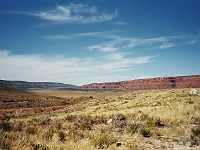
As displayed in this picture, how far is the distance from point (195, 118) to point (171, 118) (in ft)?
4.42

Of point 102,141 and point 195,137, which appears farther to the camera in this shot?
point 195,137

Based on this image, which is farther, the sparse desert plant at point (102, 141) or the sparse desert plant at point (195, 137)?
the sparse desert plant at point (195, 137)

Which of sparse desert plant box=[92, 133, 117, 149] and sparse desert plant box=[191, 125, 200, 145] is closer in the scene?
sparse desert plant box=[92, 133, 117, 149]

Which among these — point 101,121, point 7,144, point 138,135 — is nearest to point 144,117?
point 101,121

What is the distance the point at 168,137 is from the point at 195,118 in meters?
5.27

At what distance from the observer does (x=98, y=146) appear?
8.46 meters

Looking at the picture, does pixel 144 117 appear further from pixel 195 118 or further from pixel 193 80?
pixel 193 80

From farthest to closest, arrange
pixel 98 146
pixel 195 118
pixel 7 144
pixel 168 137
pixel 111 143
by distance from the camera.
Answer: pixel 195 118
pixel 168 137
pixel 111 143
pixel 98 146
pixel 7 144

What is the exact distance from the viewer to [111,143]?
30.0 feet

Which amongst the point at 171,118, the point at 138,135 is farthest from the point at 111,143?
the point at 171,118

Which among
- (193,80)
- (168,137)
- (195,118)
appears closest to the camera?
(168,137)

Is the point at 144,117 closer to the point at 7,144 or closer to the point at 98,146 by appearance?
the point at 98,146

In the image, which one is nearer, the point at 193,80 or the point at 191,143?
the point at 191,143

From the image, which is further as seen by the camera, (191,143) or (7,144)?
(191,143)
